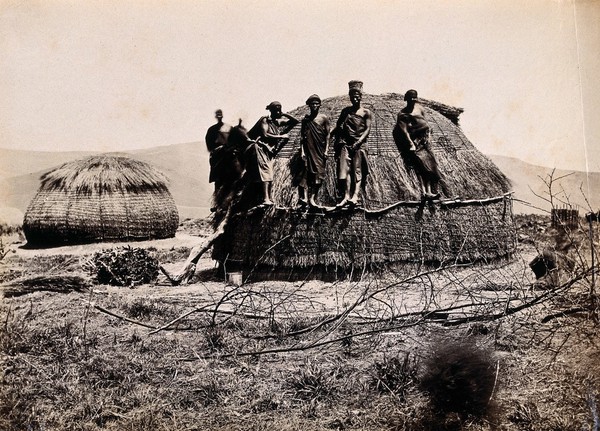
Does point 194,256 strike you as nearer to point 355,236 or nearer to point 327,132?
point 355,236

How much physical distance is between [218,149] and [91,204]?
5998mm

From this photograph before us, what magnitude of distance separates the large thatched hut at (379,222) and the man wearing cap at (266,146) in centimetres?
Answer: 28

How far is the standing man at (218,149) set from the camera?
9477 millimetres

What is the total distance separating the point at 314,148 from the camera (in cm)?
898

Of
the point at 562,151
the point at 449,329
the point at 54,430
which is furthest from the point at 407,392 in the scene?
the point at 562,151

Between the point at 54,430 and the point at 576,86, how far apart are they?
704 centimetres

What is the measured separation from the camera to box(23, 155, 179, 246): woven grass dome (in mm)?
14008

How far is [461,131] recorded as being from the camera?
1115 centimetres

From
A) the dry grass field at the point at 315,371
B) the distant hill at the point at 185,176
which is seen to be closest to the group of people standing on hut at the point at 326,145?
the dry grass field at the point at 315,371

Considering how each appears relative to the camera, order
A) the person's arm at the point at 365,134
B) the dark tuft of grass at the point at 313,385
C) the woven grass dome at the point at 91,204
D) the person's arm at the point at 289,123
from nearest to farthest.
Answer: the dark tuft of grass at the point at 313,385 < the person's arm at the point at 365,134 < the person's arm at the point at 289,123 < the woven grass dome at the point at 91,204

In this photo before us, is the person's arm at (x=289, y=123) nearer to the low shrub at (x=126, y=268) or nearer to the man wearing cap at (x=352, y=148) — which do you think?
the man wearing cap at (x=352, y=148)

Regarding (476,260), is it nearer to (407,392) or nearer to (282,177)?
(282,177)

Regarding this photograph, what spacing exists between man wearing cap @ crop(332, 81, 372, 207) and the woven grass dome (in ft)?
25.2

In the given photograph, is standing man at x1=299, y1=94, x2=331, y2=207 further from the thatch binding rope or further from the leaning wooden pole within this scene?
the leaning wooden pole
